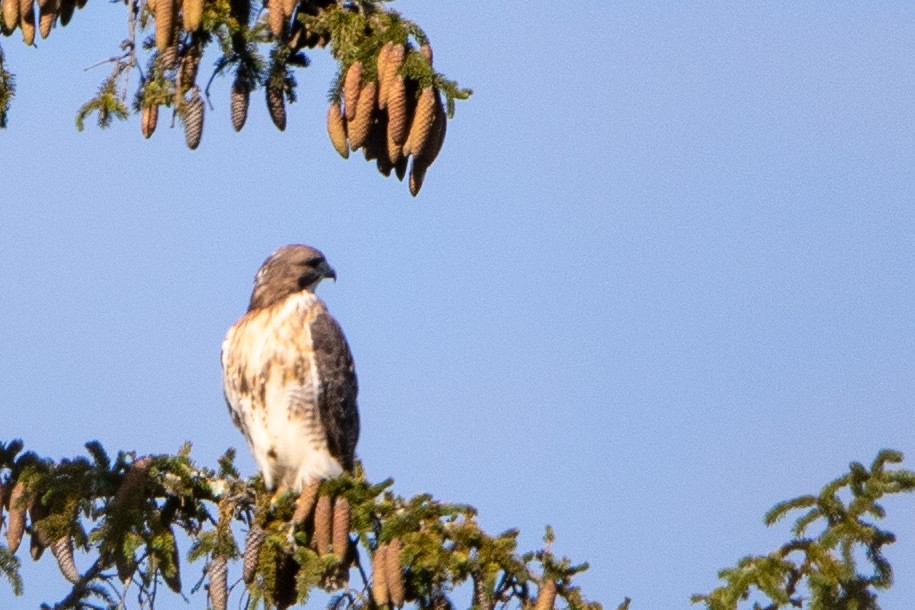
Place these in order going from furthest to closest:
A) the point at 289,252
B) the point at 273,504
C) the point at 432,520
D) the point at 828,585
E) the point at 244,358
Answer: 1. the point at 289,252
2. the point at 244,358
3. the point at 273,504
4. the point at 432,520
5. the point at 828,585

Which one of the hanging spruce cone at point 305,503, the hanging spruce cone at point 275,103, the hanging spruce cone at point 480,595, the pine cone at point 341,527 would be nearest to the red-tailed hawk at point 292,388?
the hanging spruce cone at point 305,503

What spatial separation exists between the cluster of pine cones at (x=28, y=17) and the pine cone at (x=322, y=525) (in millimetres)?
1722

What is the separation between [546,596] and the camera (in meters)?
4.87

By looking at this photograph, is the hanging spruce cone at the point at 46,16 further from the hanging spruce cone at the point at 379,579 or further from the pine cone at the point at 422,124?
the hanging spruce cone at the point at 379,579

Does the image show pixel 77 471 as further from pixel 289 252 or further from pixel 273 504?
pixel 289 252

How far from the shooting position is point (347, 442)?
764cm

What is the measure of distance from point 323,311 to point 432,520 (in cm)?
264

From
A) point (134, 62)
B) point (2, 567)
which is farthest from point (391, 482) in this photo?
point (134, 62)

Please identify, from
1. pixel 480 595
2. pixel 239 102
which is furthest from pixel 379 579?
Answer: pixel 239 102

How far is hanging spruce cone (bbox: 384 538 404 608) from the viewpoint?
4.97 m

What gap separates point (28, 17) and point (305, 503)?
1767mm

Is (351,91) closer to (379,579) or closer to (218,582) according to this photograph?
(379,579)

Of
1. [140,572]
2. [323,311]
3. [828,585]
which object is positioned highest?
[323,311]

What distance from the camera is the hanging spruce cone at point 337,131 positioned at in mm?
5113
